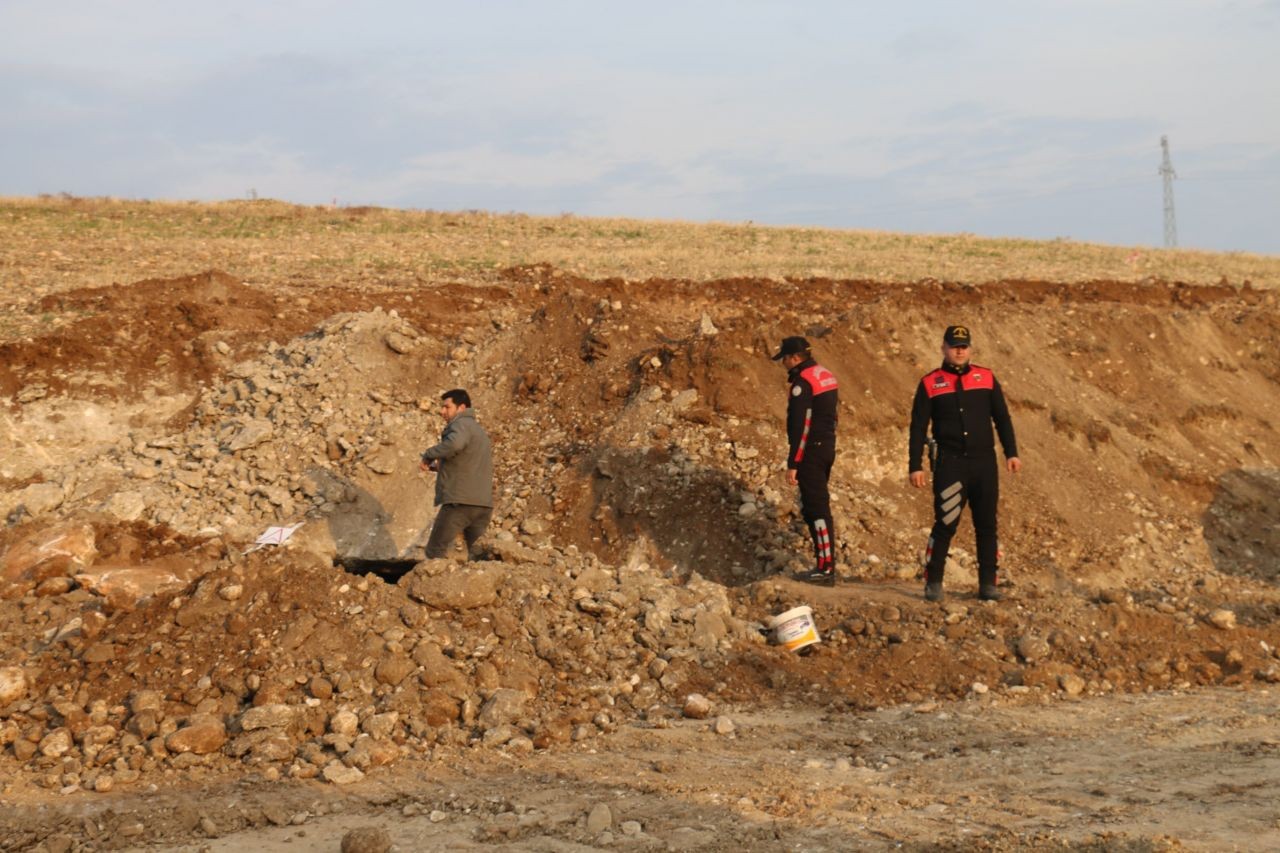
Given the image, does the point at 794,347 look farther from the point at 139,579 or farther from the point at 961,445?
the point at 139,579

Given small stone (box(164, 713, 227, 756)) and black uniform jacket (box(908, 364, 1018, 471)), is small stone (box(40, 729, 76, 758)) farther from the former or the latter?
black uniform jacket (box(908, 364, 1018, 471))

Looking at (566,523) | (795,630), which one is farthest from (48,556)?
(795,630)

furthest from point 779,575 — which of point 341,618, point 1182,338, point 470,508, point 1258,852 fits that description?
point 1182,338

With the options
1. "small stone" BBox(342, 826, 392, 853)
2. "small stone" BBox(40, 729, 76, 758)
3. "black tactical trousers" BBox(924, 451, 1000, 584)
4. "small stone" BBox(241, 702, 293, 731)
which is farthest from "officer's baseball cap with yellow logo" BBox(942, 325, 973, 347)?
"small stone" BBox(40, 729, 76, 758)

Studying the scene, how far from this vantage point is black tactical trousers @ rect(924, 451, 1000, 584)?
7727 millimetres

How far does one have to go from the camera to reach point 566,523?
10891 millimetres

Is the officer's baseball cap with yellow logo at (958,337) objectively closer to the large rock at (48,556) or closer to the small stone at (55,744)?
the small stone at (55,744)

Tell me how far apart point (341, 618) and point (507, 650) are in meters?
0.97

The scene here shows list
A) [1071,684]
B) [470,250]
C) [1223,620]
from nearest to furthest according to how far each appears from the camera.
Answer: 1. [1071,684]
2. [1223,620]
3. [470,250]

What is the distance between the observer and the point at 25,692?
21.2 ft

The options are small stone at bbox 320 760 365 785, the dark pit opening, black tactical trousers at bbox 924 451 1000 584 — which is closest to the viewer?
small stone at bbox 320 760 365 785

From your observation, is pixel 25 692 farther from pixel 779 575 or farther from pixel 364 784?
pixel 779 575

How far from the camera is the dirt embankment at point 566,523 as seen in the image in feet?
21.0

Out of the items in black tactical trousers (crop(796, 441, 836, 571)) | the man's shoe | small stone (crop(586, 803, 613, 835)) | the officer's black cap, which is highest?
the officer's black cap
